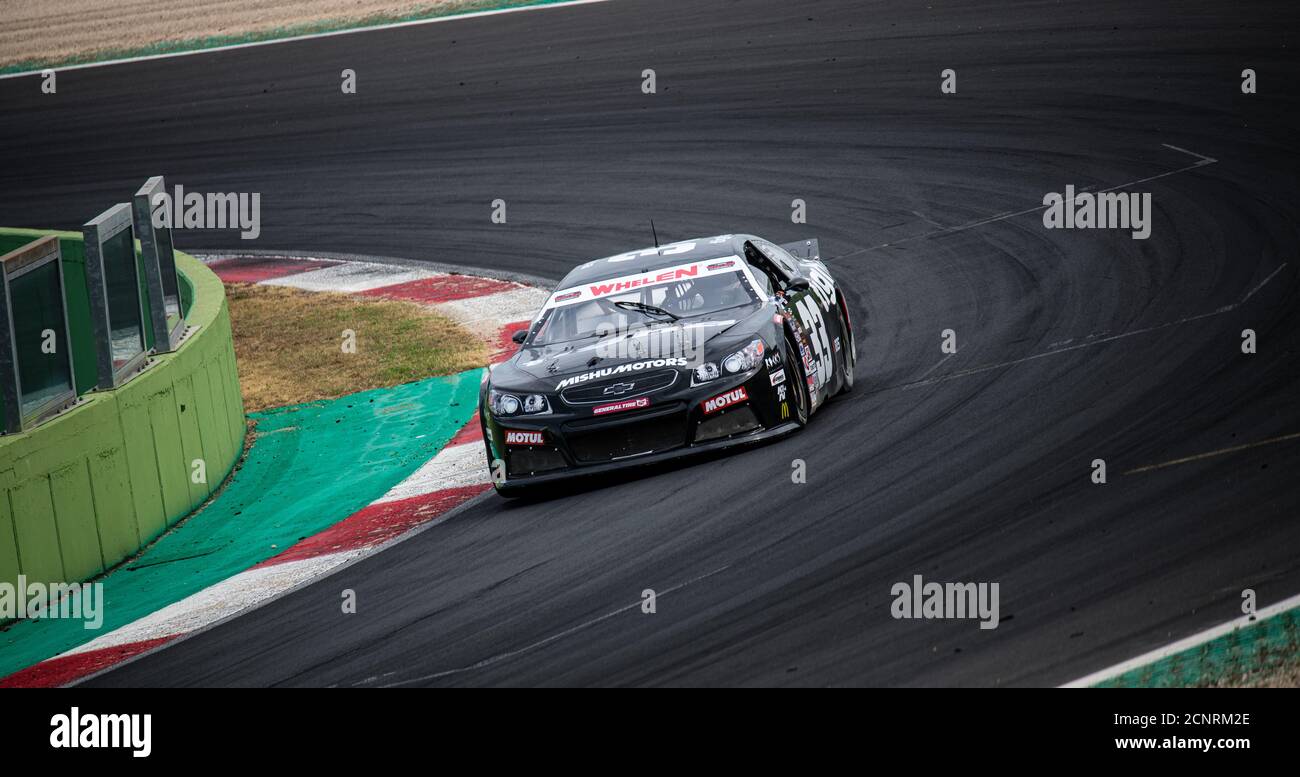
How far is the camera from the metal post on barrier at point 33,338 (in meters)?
8.05

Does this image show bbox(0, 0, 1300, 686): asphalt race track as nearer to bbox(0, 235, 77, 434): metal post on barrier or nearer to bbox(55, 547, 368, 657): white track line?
bbox(55, 547, 368, 657): white track line

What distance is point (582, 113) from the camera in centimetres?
1939

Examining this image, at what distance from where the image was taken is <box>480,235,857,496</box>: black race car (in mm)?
8445

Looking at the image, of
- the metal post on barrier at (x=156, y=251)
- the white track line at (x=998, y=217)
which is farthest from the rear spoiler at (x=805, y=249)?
the metal post on barrier at (x=156, y=251)

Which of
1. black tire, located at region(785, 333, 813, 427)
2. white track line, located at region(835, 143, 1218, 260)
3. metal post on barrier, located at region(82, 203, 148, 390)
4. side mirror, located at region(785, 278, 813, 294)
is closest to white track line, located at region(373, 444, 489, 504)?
metal post on barrier, located at region(82, 203, 148, 390)

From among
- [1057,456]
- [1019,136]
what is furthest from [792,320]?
[1019,136]

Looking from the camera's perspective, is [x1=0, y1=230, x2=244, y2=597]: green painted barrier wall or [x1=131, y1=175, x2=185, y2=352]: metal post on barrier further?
[x1=131, y1=175, x2=185, y2=352]: metal post on barrier

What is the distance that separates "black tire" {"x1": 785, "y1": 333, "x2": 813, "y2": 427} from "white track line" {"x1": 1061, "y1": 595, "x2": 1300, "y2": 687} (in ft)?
11.9

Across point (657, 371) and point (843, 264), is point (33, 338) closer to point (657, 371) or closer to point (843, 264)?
point (657, 371)

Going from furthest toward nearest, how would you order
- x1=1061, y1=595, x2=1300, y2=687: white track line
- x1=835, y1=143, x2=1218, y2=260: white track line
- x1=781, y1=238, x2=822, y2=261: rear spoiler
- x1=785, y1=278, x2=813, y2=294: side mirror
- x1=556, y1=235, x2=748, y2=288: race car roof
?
1. x1=835, y1=143, x2=1218, y2=260: white track line
2. x1=781, y1=238, x2=822, y2=261: rear spoiler
3. x1=556, y1=235, x2=748, y2=288: race car roof
4. x1=785, y1=278, x2=813, y2=294: side mirror
5. x1=1061, y1=595, x2=1300, y2=687: white track line

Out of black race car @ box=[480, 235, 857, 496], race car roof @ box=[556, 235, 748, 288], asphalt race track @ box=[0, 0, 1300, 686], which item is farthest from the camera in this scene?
race car roof @ box=[556, 235, 748, 288]

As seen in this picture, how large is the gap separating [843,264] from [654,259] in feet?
13.0

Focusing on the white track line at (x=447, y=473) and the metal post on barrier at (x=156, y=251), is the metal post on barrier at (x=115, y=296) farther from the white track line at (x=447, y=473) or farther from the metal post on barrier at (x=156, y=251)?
the white track line at (x=447, y=473)

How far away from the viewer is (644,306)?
9320 millimetres
